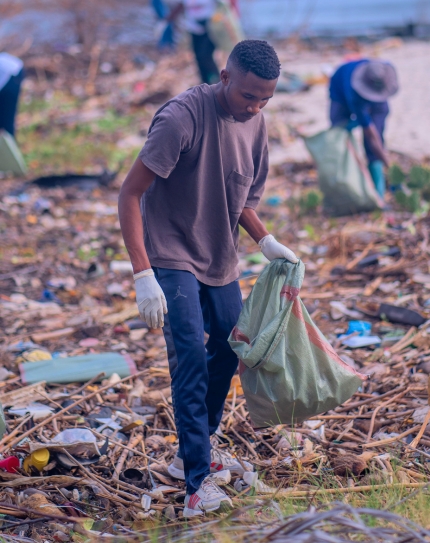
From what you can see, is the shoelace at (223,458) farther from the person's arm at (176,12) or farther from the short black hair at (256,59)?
the person's arm at (176,12)

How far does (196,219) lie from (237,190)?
9.0 inches

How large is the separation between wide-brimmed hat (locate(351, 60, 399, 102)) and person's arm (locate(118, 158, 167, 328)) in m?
4.32

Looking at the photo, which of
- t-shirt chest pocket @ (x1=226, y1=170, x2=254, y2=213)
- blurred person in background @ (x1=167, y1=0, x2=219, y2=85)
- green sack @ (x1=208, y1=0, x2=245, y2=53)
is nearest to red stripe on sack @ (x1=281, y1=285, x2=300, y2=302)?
t-shirt chest pocket @ (x1=226, y1=170, x2=254, y2=213)

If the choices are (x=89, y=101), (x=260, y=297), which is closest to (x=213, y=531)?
(x=260, y=297)

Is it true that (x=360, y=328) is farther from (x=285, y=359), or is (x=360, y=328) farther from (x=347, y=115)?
(x=347, y=115)

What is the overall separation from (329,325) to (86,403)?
5.78ft

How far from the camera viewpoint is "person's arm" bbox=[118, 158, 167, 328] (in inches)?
101

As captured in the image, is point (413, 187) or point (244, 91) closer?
point (244, 91)

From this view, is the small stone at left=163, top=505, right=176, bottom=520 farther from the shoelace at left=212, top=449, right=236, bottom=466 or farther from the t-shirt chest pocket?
the t-shirt chest pocket

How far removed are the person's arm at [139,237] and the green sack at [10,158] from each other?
6548 mm

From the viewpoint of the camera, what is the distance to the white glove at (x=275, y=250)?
285 cm

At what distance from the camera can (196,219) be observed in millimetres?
2752

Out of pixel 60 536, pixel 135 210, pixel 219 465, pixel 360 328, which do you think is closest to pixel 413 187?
pixel 360 328

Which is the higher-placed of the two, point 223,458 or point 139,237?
point 139,237
